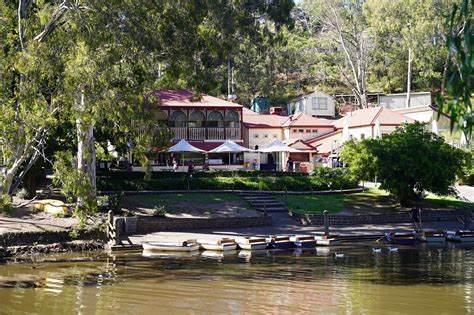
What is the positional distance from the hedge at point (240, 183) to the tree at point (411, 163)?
248cm

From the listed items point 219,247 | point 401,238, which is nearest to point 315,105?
point 401,238

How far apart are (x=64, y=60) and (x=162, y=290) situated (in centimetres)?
822

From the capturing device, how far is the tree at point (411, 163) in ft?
124

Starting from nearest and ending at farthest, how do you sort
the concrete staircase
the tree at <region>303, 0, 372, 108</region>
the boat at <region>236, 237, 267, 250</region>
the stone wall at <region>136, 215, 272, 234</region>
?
the boat at <region>236, 237, 267, 250</region>
the stone wall at <region>136, 215, 272, 234</region>
the concrete staircase
the tree at <region>303, 0, 372, 108</region>

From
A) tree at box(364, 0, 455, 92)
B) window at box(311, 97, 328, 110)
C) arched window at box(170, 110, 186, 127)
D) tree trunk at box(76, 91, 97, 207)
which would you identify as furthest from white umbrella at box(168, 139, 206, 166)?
tree at box(364, 0, 455, 92)

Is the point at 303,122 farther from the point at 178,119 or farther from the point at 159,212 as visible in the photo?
the point at 159,212

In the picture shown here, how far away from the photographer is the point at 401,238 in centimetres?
3222

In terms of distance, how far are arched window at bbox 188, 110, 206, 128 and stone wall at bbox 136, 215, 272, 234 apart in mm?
20316

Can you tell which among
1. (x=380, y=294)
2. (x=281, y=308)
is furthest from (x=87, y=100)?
(x=380, y=294)

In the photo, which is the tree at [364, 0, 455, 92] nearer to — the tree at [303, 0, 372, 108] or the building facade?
the tree at [303, 0, 372, 108]

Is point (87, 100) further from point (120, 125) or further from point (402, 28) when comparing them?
point (402, 28)

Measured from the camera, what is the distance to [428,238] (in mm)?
32875

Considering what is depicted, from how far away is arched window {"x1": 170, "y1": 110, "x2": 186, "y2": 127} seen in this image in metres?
53.5

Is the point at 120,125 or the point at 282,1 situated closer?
the point at 120,125
